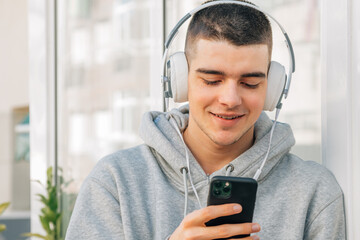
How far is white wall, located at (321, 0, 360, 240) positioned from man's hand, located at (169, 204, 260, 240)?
0.31m

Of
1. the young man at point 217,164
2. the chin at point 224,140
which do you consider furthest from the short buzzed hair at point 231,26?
the chin at point 224,140

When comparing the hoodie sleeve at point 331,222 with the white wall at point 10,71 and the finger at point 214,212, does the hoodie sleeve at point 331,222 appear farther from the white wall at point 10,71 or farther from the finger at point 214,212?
the white wall at point 10,71

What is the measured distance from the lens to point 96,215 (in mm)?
1382

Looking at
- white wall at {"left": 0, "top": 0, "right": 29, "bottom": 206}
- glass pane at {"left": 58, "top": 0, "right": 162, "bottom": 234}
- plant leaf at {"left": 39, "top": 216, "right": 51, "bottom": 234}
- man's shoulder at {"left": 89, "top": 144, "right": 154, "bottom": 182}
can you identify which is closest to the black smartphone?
man's shoulder at {"left": 89, "top": 144, "right": 154, "bottom": 182}

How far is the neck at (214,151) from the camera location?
4.85ft

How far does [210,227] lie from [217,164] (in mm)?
372

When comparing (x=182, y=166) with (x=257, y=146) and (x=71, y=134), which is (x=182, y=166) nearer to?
(x=257, y=146)

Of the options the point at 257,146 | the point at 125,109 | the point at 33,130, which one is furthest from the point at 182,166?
the point at 33,130

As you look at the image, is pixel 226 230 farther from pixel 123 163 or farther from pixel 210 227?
pixel 123 163

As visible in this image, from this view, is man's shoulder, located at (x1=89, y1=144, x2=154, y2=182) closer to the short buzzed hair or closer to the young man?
the young man

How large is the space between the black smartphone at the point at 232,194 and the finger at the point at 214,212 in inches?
Result: 0.7

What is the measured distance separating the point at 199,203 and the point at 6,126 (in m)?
4.63

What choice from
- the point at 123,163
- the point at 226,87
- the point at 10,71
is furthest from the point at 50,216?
the point at 10,71

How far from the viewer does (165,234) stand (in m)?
1.37
